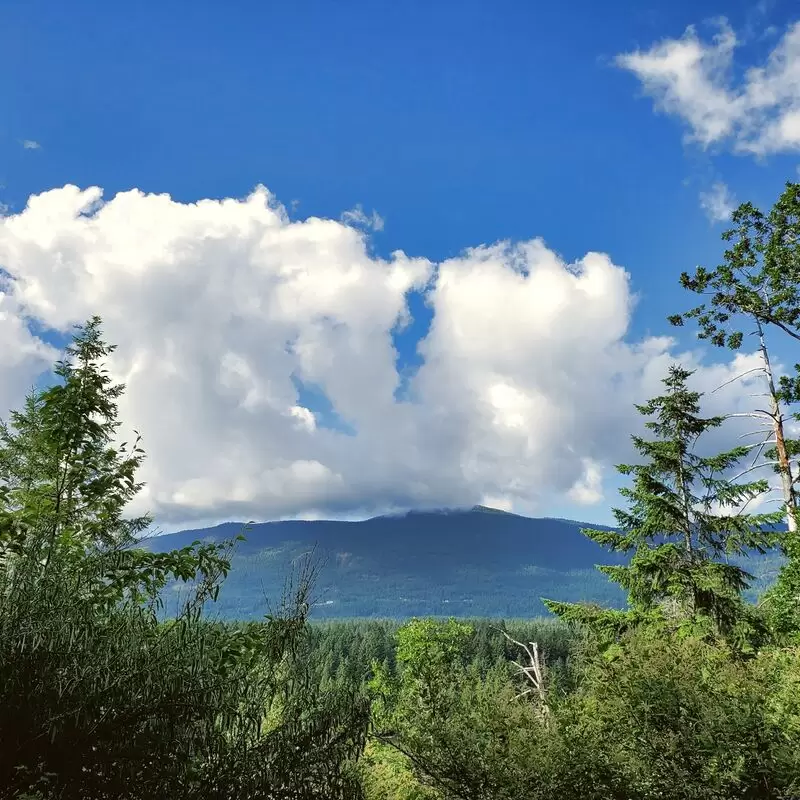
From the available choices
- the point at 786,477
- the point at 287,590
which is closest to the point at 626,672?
the point at 287,590

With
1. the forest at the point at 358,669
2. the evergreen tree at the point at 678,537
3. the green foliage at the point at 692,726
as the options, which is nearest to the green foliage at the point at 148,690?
the forest at the point at 358,669

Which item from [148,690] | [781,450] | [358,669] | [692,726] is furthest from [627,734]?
[781,450]

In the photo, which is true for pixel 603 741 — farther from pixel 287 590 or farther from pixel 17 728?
pixel 17 728

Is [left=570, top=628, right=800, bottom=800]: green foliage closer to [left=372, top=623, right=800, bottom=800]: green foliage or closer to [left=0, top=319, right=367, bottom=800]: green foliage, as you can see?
[left=372, top=623, right=800, bottom=800]: green foliage

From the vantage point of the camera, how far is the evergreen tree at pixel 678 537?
1698cm

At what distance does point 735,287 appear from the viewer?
596 inches

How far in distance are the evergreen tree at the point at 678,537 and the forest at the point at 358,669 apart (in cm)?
7

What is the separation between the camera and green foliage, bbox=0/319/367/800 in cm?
337

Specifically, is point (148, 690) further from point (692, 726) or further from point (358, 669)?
point (692, 726)

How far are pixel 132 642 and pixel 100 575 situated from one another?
117cm

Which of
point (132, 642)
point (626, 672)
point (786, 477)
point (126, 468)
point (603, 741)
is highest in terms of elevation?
point (786, 477)

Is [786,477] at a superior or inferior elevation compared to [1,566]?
superior

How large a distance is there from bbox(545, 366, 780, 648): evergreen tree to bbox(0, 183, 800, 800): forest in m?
0.07

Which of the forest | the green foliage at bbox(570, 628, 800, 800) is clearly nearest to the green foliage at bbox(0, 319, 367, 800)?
the forest
